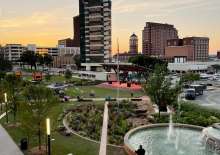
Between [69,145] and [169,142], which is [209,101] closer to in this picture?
[169,142]

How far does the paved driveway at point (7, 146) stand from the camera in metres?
26.3

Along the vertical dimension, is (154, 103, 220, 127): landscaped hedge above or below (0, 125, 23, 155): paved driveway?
above

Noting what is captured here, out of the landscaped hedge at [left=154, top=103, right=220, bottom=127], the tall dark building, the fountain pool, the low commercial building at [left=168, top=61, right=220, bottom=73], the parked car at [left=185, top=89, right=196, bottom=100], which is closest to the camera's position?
the fountain pool

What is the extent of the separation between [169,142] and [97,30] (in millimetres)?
125436

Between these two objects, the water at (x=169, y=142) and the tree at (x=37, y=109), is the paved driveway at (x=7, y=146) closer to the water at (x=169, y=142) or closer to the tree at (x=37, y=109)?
the tree at (x=37, y=109)

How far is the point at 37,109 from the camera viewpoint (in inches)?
1083

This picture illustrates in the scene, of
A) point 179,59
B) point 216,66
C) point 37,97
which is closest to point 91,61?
point 179,59

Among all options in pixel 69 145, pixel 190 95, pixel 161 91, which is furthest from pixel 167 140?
pixel 190 95

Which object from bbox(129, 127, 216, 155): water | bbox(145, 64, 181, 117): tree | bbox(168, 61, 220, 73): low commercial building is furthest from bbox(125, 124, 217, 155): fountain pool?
bbox(168, 61, 220, 73): low commercial building

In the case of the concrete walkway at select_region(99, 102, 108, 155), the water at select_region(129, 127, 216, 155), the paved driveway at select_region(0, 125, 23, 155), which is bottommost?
the paved driveway at select_region(0, 125, 23, 155)

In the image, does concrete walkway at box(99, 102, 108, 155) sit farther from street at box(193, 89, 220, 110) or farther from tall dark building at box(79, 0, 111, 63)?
tall dark building at box(79, 0, 111, 63)

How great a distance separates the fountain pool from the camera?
24.8m

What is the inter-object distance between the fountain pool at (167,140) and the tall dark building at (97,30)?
12021 cm

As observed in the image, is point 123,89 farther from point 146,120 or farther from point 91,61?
point 91,61
